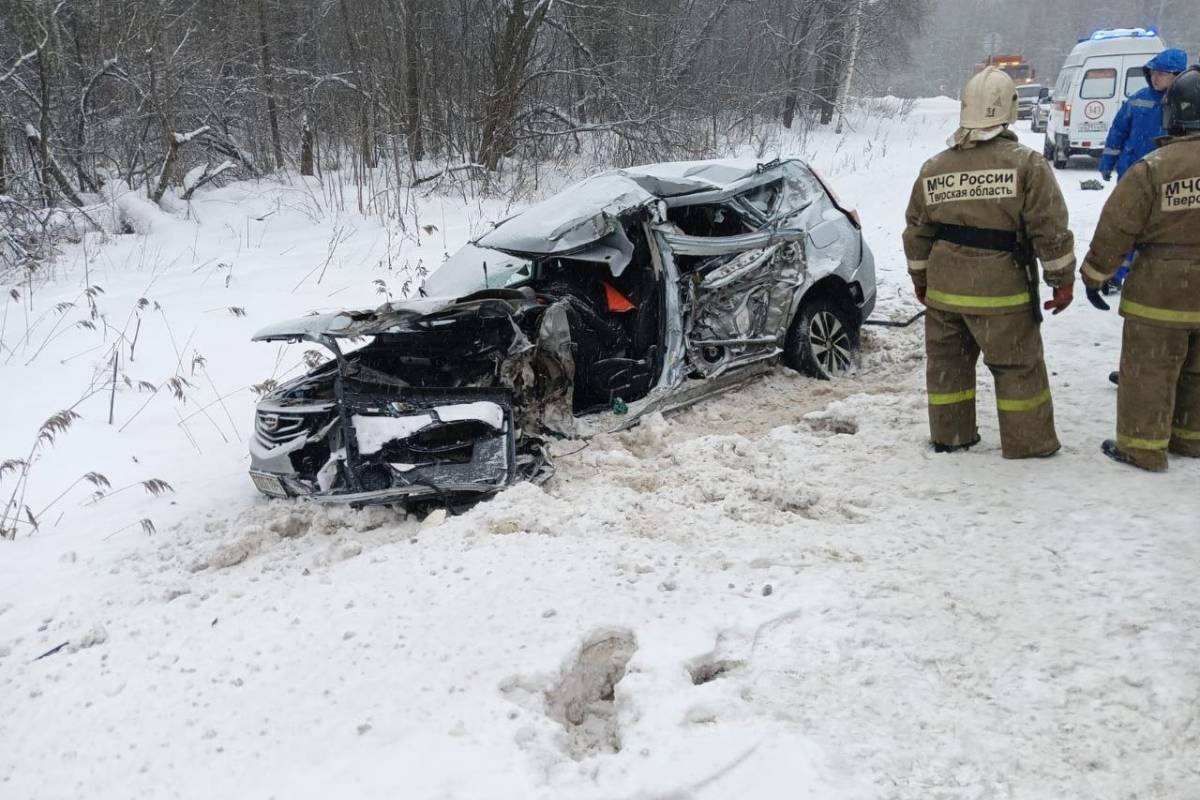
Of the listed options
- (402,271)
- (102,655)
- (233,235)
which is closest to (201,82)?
(233,235)

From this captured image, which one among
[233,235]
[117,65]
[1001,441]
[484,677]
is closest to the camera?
[484,677]

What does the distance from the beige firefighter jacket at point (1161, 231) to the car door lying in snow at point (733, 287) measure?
6.51 feet

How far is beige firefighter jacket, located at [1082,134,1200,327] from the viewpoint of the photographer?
3521 mm

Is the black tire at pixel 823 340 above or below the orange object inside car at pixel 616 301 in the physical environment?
below

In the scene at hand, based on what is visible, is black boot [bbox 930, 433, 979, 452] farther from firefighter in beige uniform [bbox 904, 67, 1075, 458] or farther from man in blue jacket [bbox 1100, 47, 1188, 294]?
man in blue jacket [bbox 1100, 47, 1188, 294]

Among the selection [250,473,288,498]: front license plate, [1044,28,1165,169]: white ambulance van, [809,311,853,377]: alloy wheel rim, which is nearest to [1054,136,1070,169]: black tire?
[1044,28,1165,169]: white ambulance van

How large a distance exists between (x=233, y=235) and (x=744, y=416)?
8086 millimetres

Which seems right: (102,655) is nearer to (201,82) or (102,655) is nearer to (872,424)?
(872,424)

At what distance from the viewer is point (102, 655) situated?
309 centimetres

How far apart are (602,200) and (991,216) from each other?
216 centimetres

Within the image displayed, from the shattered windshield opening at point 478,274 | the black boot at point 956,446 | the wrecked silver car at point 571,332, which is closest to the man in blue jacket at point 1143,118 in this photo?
the wrecked silver car at point 571,332

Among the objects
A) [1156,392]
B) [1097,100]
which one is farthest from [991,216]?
[1097,100]

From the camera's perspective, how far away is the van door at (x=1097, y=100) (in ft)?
45.3

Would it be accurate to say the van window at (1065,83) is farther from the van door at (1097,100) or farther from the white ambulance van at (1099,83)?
the van door at (1097,100)
